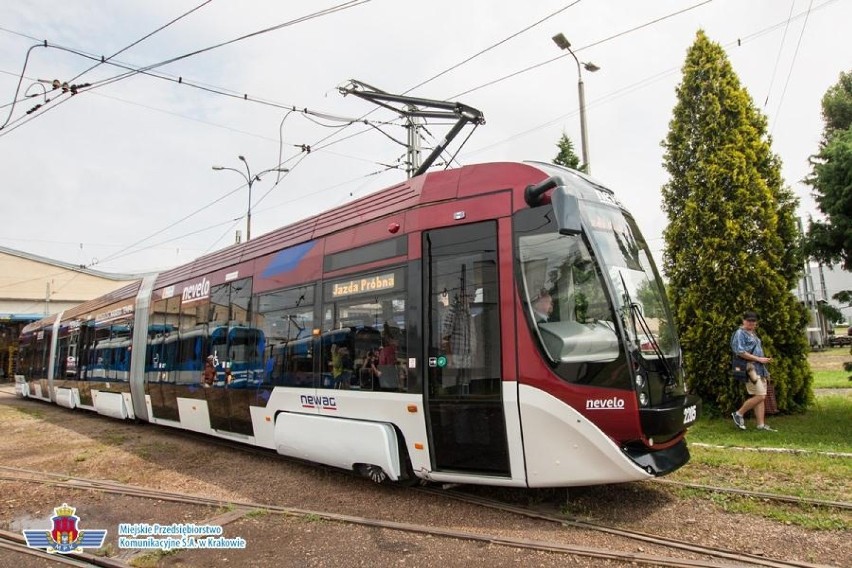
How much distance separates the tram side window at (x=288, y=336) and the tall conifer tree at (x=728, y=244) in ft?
22.7

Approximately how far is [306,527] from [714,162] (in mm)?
9061

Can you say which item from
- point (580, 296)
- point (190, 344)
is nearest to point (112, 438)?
point (190, 344)

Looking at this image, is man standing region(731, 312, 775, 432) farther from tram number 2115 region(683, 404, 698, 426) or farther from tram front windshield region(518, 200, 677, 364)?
tram front windshield region(518, 200, 677, 364)

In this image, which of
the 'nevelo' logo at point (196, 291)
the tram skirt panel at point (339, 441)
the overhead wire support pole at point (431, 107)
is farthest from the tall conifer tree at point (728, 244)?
the 'nevelo' logo at point (196, 291)

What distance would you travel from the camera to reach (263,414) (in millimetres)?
7797

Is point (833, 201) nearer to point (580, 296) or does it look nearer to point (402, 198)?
point (580, 296)

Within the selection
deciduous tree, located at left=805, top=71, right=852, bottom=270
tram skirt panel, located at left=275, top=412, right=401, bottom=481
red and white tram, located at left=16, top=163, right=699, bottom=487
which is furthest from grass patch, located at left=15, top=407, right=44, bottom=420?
deciduous tree, located at left=805, top=71, right=852, bottom=270

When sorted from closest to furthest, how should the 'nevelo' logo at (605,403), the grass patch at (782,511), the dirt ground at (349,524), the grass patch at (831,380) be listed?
the dirt ground at (349,524) → the grass patch at (782,511) → the 'nevelo' logo at (605,403) → the grass patch at (831,380)

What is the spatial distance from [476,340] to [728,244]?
6544mm

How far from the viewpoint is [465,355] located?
5.37m

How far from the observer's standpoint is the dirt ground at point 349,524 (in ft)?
14.4

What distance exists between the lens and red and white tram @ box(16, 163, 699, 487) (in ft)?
15.9

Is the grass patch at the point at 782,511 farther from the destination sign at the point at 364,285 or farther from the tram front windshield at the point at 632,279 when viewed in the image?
the destination sign at the point at 364,285

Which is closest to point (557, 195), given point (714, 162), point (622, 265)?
point (622, 265)
